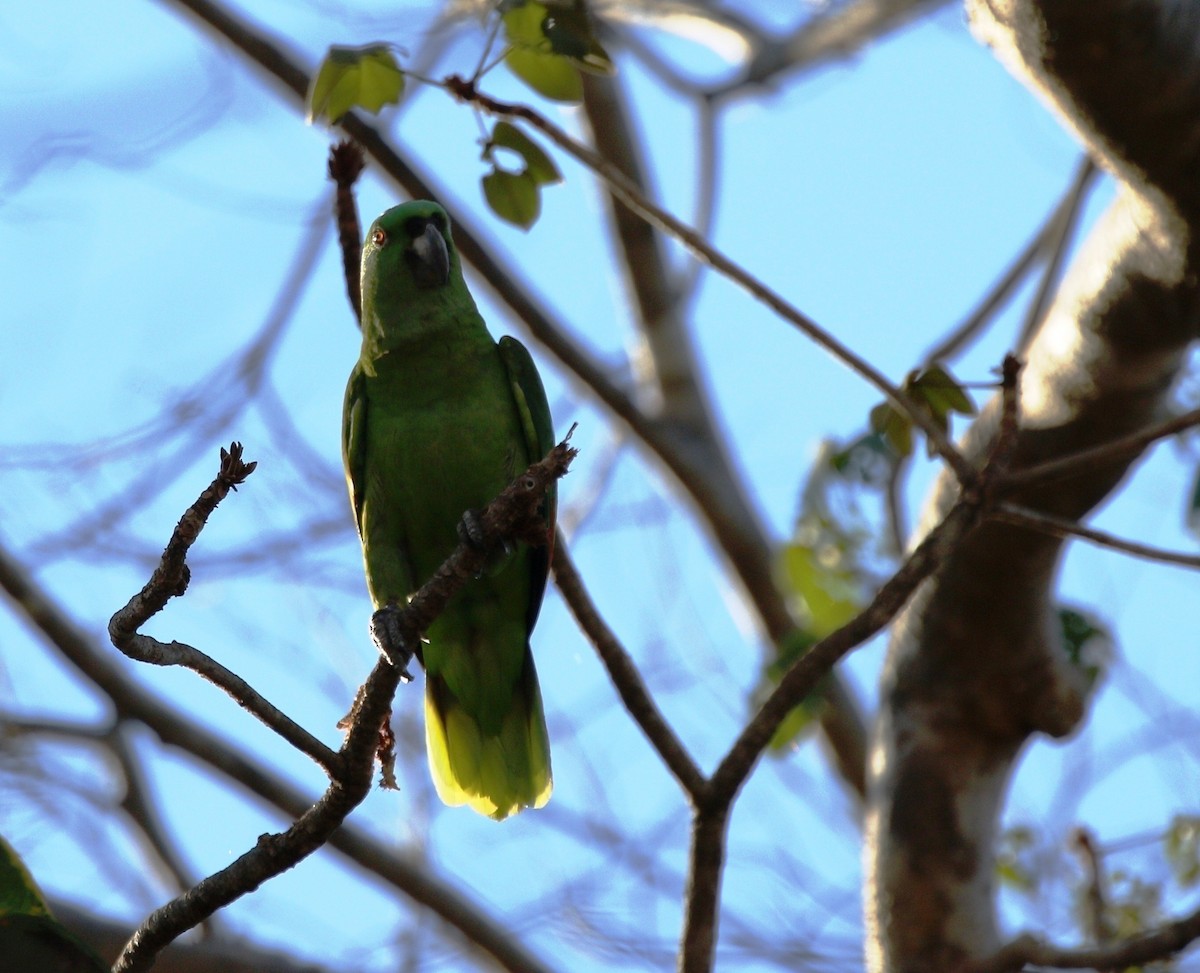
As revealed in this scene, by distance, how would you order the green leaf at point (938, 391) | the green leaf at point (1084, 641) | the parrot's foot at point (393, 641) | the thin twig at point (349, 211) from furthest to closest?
1. the green leaf at point (1084, 641)
2. the thin twig at point (349, 211)
3. the green leaf at point (938, 391)
4. the parrot's foot at point (393, 641)

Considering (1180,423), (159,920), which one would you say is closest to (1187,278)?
(1180,423)

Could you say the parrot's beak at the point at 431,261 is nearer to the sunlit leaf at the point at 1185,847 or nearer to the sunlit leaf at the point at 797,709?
the sunlit leaf at the point at 797,709

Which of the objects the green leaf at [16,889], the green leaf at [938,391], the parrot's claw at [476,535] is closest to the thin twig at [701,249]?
the green leaf at [938,391]

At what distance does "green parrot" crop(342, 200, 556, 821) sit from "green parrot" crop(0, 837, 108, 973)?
→ 3.74 ft

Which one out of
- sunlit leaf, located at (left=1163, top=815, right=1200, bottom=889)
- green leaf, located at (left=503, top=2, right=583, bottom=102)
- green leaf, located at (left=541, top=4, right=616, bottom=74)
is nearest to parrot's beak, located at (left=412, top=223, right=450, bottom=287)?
green leaf, located at (left=503, top=2, right=583, bottom=102)

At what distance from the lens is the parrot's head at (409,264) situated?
12.7 feet

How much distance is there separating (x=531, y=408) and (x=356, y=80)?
107 centimetres

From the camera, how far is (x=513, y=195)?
3.33 m

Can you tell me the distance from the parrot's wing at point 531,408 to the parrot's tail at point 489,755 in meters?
0.26

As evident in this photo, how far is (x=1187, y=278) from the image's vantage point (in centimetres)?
322

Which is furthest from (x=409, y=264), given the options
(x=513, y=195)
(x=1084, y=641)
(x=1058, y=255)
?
(x=1058, y=255)

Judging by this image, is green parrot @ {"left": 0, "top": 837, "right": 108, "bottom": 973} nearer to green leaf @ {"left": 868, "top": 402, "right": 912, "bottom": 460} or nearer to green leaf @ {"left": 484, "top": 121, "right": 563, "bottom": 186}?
green leaf @ {"left": 484, "top": 121, "right": 563, "bottom": 186}

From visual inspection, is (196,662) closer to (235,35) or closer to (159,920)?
(159,920)

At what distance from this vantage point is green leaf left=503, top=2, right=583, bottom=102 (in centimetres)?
304
